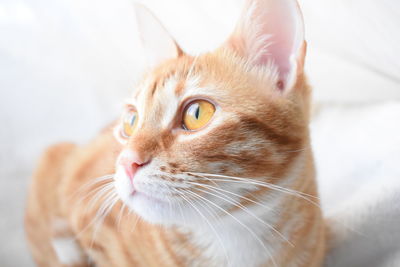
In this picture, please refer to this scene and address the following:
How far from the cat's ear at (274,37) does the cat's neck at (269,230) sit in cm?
16

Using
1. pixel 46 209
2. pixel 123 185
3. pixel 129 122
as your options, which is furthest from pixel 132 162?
pixel 46 209

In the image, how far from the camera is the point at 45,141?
4.65 feet

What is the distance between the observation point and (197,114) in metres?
0.63

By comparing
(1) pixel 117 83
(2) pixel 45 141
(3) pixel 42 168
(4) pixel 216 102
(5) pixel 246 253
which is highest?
(1) pixel 117 83

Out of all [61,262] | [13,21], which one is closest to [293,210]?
[61,262]

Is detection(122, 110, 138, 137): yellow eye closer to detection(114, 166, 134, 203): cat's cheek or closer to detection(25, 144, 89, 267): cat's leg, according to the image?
detection(114, 166, 134, 203): cat's cheek

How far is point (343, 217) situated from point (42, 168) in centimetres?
82

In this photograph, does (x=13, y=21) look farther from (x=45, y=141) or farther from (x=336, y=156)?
(x=336, y=156)

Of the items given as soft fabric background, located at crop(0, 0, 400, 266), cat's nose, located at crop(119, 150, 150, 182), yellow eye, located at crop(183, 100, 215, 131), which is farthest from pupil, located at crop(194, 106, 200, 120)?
soft fabric background, located at crop(0, 0, 400, 266)

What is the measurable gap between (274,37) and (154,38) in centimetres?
25

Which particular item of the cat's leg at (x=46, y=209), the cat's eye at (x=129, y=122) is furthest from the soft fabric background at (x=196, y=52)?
the cat's eye at (x=129, y=122)

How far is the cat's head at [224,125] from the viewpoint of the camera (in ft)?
1.95

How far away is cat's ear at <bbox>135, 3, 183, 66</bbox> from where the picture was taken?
2.49 feet

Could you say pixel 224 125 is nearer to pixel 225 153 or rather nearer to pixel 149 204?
pixel 225 153
